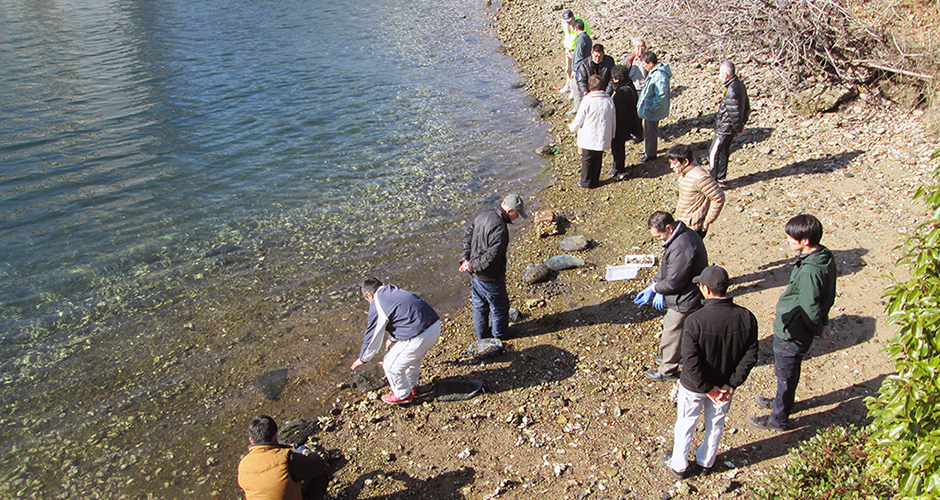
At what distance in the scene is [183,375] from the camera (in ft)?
24.7

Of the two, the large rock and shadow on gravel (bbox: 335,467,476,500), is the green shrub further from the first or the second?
the large rock

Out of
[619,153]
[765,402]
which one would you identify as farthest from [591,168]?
[765,402]

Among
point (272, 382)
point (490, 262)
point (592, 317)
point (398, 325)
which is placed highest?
point (490, 262)

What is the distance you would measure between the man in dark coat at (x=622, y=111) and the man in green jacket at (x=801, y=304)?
611 centimetres

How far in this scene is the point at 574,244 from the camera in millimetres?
9398

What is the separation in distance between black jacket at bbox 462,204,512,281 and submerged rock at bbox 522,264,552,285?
180 centimetres

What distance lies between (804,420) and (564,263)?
4.07 meters

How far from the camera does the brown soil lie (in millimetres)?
5566

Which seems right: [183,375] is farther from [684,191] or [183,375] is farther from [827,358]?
[827,358]

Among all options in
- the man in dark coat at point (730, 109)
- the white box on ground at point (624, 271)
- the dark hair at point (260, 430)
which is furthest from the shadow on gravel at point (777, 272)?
the dark hair at point (260, 430)

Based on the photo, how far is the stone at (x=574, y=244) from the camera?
368 inches

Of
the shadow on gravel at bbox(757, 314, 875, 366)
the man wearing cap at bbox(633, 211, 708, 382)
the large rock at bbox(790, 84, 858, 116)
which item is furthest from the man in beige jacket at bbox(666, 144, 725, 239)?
the large rock at bbox(790, 84, 858, 116)

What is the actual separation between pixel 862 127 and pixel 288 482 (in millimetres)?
11616

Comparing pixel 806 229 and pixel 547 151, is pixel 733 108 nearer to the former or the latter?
pixel 547 151
